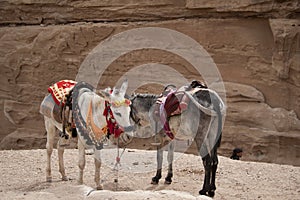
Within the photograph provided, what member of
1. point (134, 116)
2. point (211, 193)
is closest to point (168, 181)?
point (211, 193)

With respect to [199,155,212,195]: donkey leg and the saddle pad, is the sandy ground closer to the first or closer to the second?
[199,155,212,195]: donkey leg

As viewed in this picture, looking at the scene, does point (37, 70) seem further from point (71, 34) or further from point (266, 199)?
point (266, 199)

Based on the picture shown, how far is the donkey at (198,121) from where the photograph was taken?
797 centimetres

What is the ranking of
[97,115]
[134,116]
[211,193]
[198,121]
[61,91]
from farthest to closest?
[61,91], [134,116], [198,121], [211,193], [97,115]

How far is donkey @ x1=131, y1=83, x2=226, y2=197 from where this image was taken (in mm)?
7973

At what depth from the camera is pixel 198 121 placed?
8164 mm

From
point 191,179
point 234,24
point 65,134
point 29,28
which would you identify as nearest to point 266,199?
point 191,179

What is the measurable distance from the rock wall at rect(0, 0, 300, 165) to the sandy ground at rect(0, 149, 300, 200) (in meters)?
4.66

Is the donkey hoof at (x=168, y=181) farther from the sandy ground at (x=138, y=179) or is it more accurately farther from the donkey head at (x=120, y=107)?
the donkey head at (x=120, y=107)

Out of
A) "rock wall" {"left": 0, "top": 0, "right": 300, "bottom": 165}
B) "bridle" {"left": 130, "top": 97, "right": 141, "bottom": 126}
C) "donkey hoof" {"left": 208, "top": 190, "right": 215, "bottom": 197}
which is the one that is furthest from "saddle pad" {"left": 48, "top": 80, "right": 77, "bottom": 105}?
"rock wall" {"left": 0, "top": 0, "right": 300, "bottom": 165}

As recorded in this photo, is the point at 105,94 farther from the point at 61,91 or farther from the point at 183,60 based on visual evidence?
the point at 183,60

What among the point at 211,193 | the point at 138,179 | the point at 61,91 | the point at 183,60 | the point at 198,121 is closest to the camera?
the point at 211,193

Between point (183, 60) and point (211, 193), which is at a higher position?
point (183, 60)

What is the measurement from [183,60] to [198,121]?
28.1 feet
